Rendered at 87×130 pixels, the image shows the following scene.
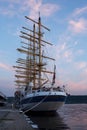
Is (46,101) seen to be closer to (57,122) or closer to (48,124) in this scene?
(57,122)

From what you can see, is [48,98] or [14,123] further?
[48,98]

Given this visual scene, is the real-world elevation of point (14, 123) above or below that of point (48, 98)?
below

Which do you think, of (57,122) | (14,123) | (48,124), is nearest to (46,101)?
(57,122)

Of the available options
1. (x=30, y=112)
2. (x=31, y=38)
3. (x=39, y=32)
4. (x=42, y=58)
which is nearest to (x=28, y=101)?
(x=30, y=112)

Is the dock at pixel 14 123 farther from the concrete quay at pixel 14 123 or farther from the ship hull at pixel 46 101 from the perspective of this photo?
the ship hull at pixel 46 101

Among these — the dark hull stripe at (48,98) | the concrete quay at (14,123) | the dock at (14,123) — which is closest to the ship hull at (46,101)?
the dark hull stripe at (48,98)

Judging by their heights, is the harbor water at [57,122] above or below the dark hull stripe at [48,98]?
below

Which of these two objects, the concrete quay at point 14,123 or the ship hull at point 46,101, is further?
the ship hull at point 46,101

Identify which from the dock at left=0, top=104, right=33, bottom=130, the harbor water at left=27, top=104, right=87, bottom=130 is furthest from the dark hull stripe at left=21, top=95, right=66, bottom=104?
the dock at left=0, top=104, right=33, bottom=130

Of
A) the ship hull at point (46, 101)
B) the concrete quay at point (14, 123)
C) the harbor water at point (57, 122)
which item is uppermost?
the ship hull at point (46, 101)

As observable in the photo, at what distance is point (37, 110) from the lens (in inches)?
2363

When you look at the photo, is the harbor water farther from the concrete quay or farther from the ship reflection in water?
the concrete quay

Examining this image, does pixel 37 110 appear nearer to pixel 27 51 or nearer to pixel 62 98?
pixel 62 98

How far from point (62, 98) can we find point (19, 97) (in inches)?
623
